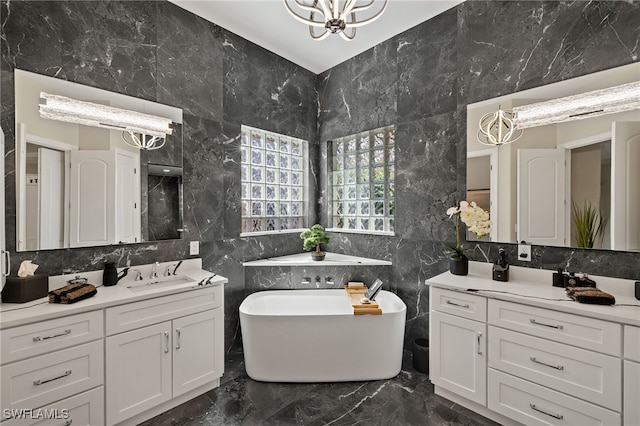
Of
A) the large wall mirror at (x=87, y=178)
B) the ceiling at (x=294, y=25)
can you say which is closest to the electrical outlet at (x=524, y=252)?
the ceiling at (x=294, y=25)

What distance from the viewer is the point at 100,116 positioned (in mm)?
2225

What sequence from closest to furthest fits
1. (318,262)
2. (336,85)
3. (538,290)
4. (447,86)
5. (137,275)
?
(538,290) → (137,275) → (447,86) → (318,262) → (336,85)

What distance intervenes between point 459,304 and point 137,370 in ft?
7.32

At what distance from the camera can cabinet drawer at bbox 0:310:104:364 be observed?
1.50m

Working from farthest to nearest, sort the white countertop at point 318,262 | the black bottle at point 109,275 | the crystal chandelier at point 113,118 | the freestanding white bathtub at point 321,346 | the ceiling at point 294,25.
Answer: the white countertop at point 318,262, the ceiling at point 294,25, the freestanding white bathtub at point 321,346, the black bottle at point 109,275, the crystal chandelier at point 113,118

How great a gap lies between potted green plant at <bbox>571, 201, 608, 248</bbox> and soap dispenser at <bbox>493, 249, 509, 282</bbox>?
0.46 m

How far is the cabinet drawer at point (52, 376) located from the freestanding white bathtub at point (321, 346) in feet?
3.28

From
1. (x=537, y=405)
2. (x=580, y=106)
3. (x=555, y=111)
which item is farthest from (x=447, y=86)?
(x=537, y=405)

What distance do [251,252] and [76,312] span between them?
1.65 meters

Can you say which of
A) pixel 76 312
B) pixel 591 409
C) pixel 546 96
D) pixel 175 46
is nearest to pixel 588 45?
pixel 546 96

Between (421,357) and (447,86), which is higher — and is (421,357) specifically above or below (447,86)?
below

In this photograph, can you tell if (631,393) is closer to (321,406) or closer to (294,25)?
(321,406)

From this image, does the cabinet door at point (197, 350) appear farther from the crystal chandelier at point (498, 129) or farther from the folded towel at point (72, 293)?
the crystal chandelier at point (498, 129)

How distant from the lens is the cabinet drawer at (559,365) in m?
1.58
